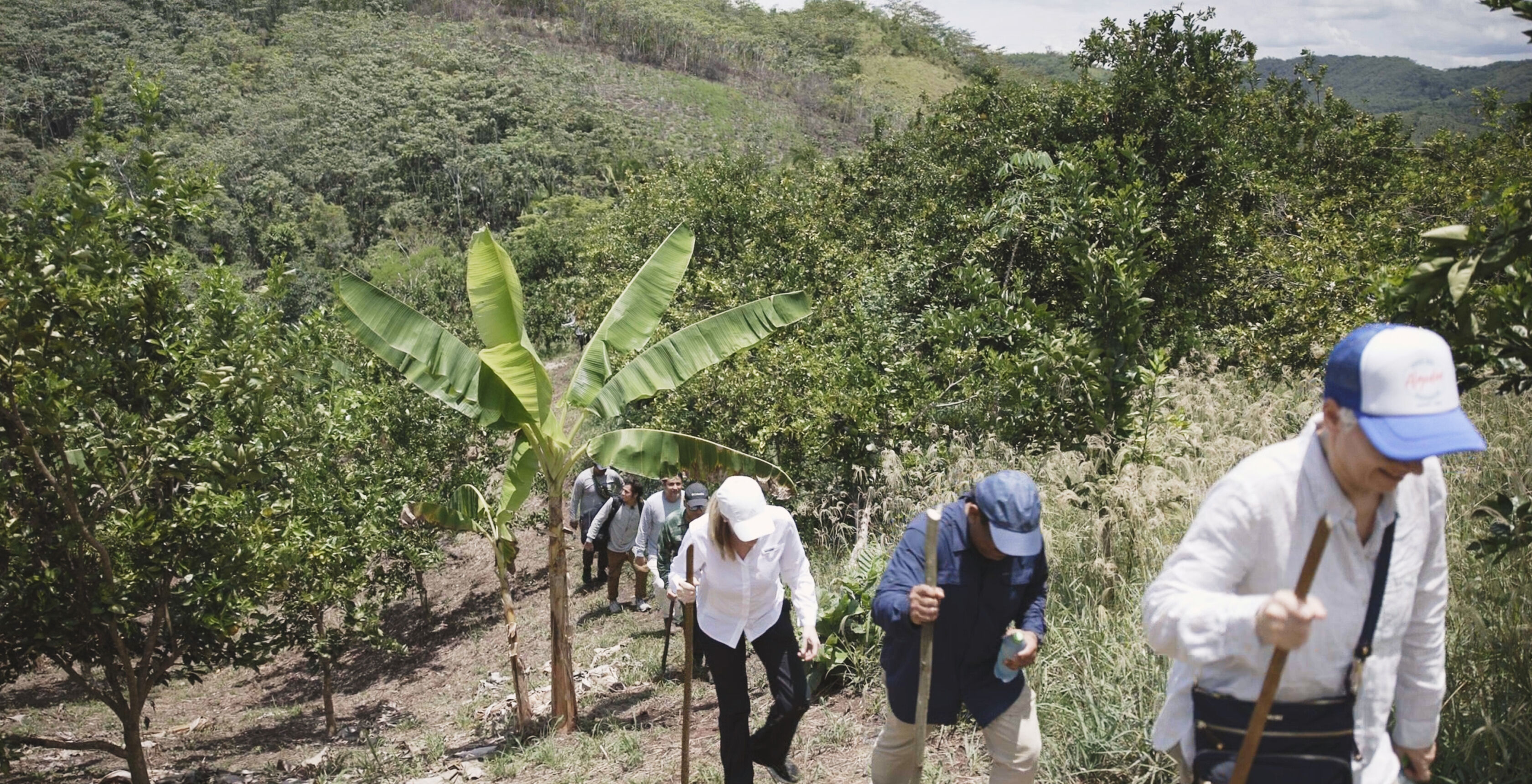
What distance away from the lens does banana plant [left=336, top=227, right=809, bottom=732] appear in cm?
780

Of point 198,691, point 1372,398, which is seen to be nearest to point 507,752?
point 1372,398

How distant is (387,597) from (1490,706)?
34.2 feet

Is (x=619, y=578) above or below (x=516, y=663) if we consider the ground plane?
below

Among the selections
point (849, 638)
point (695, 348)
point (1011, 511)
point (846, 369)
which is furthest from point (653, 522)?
point (1011, 511)

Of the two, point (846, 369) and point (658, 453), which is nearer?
point (658, 453)

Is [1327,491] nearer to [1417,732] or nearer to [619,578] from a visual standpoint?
[1417,732]

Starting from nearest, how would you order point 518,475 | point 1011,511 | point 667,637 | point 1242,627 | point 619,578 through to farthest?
point 1242,627 → point 1011,511 → point 518,475 → point 667,637 → point 619,578

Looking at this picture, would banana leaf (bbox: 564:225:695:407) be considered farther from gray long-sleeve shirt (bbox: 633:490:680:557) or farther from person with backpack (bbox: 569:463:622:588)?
person with backpack (bbox: 569:463:622:588)

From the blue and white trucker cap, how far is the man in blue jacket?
143cm

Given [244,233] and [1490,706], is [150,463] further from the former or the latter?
[244,233]

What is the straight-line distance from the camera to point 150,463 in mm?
6266

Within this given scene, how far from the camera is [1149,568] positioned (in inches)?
231

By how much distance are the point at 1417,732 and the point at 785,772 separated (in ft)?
11.7

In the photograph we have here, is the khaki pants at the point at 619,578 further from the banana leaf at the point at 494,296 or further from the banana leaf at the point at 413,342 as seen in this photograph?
the banana leaf at the point at 494,296
